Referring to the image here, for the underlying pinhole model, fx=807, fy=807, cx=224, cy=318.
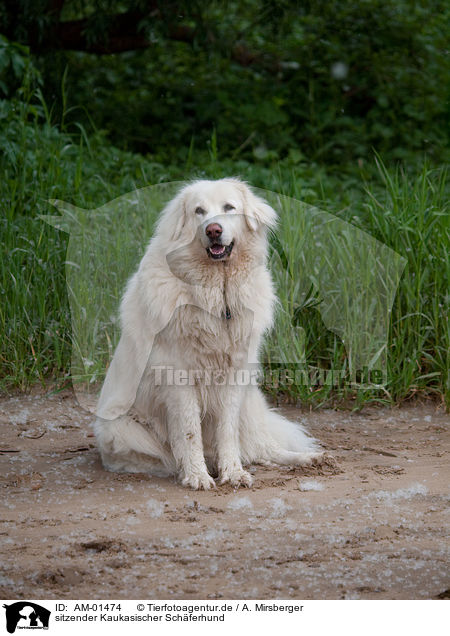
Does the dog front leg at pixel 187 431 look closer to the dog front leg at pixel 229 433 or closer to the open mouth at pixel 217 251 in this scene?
the dog front leg at pixel 229 433

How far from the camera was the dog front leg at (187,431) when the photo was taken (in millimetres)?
3654

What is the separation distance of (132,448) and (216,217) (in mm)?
1151

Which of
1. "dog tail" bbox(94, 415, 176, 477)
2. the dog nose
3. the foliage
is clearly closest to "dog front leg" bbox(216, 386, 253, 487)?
"dog tail" bbox(94, 415, 176, 477)

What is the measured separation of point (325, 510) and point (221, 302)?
1.06 meters

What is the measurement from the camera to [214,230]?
3.49 m

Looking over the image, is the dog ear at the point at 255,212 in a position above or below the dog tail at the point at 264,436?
above

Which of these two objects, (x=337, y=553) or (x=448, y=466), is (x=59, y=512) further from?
(x=448, y=466)

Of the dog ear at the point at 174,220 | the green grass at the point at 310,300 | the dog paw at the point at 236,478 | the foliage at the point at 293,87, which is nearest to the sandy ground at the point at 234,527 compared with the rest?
the dog paw at the point at 236,478

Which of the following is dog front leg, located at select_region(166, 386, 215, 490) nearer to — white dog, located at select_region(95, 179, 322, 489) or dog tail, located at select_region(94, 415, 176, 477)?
white dog, located at select_region(95, 179, 322, 489)

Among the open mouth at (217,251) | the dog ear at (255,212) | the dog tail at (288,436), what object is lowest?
the dog tail at (288,436)

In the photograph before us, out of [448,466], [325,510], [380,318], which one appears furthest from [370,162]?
[325,510]

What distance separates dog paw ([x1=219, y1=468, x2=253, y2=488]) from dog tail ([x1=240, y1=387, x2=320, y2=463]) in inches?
12.0

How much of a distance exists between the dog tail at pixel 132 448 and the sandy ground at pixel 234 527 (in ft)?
0.30

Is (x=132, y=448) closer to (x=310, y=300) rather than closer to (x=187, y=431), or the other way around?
(x=187, y=431)
